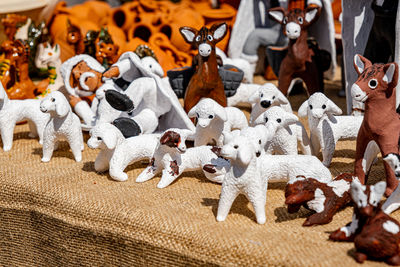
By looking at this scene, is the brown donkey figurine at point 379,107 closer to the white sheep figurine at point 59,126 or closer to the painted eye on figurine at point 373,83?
the painted eye on figurine at point 373,83

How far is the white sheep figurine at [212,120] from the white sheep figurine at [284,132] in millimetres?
142

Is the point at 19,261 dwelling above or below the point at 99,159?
below

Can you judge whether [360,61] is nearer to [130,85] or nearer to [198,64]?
[198,64]

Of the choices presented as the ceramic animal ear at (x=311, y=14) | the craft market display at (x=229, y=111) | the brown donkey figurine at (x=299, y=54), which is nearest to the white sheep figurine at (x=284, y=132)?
the craft market display at (x=229, y=111)

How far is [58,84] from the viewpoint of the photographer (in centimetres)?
269

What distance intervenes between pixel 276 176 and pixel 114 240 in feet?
1.75

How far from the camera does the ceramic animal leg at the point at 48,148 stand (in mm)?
2088

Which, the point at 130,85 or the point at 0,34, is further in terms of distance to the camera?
the point at 0,34

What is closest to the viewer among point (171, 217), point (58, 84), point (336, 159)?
point (171, 217)

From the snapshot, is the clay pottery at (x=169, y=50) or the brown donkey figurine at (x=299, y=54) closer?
the brown donkey figurine at (x=299, y=54)

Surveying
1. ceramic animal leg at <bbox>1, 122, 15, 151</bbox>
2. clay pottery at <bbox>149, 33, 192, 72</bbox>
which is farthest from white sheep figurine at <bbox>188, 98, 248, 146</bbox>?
clay pottery at <bbox>149, 33, 192, 72</bbox>

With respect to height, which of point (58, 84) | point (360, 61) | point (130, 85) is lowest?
point (58, 84)

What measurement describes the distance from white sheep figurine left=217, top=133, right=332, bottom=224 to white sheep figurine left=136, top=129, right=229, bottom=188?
191 mm

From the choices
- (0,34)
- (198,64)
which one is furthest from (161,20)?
(198,64)
